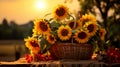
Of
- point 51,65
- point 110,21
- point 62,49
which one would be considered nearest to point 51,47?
point 62,49

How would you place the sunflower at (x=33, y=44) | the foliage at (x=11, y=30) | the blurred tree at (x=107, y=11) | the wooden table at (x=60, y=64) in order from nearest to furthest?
the wooden table at (x=60, y=64) < the sunflower at (x=33, y=44) < the blurred tree at (x=107, y=11) < the foliage at (x=11, y=30)

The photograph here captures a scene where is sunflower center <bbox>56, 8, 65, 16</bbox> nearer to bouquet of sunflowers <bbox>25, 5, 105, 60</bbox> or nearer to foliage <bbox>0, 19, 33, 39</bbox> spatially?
bouquet of sunflowers <bbox>25, 5, 105, 60</bbox>

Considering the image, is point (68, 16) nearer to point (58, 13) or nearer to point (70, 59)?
point (58, 13)

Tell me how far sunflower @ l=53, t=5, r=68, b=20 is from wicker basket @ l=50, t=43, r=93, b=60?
33 cm

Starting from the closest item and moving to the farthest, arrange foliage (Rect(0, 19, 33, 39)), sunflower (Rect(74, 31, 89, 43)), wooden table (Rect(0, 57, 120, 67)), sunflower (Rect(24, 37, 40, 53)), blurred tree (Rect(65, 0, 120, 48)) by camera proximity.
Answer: wooden table (Rect(0, 57, 120, 67))
sunflower (Rect(74, 31, 89, 43))
sunflower (Rect(24, 37, 40, 53))
blurred tree (Rect(65, 0, 120, 48))
foliage (Rect(0, 19, 33, 39))

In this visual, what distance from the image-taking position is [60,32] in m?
5.25

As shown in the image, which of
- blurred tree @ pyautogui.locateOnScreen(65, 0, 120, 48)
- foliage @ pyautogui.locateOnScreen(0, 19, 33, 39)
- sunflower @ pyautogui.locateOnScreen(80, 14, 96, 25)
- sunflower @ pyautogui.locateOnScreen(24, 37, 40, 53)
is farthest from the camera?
foliage @ pyautogui.locateOnScreen(0, 19, 33, 39)

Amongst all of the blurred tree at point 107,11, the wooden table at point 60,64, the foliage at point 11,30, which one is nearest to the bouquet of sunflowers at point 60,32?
the wooden table at point 60,64

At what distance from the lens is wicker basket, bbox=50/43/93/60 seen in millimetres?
5270

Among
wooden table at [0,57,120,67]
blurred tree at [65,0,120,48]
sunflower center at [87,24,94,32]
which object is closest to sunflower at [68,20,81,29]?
sunflower center at [87,24,94,32]

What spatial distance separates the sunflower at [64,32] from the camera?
521 cm

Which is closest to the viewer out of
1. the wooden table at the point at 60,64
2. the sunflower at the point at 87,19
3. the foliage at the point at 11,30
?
the wooden table at the point at 60,64

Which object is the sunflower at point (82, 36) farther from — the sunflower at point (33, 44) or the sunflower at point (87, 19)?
the sunflower at point (33, 44)

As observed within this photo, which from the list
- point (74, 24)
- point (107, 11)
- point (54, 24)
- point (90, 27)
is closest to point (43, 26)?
point (54, 24)
